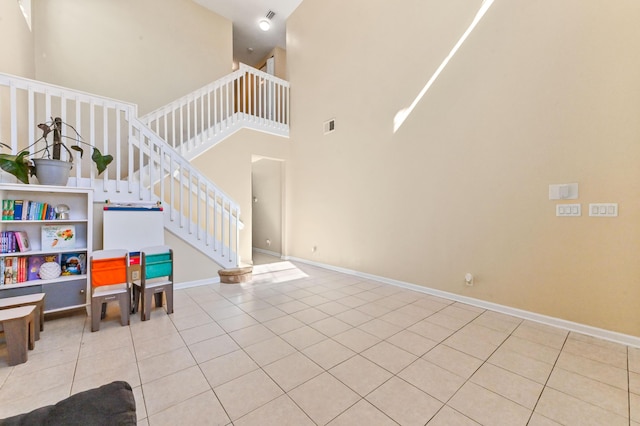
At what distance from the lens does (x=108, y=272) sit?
242 centimetres

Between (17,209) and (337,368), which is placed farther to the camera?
(17,209)

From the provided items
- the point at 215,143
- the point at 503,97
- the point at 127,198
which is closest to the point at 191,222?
the point at 127,198

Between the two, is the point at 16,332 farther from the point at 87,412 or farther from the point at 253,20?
the point at 253,20

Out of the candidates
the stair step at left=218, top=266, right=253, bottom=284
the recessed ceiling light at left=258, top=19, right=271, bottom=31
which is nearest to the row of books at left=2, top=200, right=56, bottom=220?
the stair step at left=218, top=266, right=253, bottom=284

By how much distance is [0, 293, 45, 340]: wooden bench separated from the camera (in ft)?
6.66

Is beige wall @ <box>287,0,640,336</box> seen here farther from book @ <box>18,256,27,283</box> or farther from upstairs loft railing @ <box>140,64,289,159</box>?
book @ <box>18,256,27,283</box>

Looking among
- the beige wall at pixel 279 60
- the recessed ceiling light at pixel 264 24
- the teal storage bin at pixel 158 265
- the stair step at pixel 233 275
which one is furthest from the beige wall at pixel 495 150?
the beige wall at pixel 279 60

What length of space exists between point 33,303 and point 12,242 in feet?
2.25

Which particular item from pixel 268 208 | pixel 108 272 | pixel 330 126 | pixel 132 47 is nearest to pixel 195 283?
pixel 108 272

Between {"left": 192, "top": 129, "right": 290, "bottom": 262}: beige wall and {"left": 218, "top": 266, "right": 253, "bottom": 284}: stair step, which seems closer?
{"left": 218, "top": 266, "right": 253, "bottom": 284}: stair step

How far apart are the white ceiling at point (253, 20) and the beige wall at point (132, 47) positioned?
0.32 m

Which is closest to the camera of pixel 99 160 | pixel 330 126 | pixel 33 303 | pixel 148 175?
pixel 33 303

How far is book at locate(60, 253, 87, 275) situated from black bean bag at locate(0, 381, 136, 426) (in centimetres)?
224

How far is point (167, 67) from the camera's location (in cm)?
533
